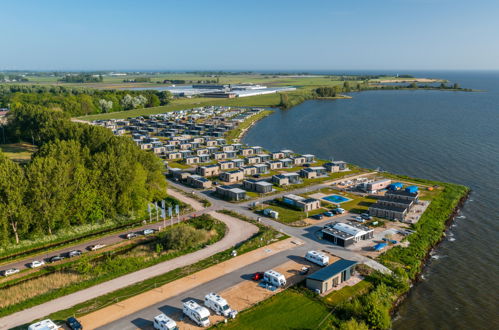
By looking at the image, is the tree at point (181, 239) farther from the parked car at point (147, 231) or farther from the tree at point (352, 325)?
the tree at point (352, 325)

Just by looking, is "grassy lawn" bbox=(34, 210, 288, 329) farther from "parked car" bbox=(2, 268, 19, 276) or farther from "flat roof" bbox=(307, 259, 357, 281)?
"parked car" bbox=(2, 268, 19, 276)

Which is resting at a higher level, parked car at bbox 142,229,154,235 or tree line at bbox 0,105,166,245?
tree line at bbox 0,105,166,245

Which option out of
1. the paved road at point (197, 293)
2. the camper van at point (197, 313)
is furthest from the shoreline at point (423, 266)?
the camper van at point (197, 313)

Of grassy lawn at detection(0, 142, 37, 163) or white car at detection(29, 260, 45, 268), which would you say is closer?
white car at detection(29, 260, 45, 268)

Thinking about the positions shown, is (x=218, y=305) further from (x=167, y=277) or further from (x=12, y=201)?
(x=12, y=201)

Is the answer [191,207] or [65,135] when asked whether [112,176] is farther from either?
[65,135]

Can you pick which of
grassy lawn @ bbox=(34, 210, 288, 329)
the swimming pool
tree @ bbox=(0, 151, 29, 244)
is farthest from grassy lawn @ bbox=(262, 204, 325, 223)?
tree @ bbox=(0, 151, 29, 244)
